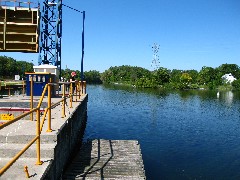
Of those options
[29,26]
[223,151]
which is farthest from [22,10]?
[223,151]

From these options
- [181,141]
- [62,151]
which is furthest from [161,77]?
[62,151]

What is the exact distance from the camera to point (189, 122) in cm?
3098

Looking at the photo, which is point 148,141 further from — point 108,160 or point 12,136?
point 12,136

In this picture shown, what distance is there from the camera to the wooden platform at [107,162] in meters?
10.2

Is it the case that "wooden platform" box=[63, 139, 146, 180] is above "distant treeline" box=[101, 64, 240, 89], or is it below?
below

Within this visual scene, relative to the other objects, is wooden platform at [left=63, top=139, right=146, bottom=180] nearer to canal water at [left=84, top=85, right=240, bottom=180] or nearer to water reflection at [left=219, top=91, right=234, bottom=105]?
canal water at [left=84, top=85, right=240, bottom=180]

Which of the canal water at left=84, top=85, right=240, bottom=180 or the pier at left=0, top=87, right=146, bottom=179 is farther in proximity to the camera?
the canal water at left=84, top=85, right=240, bottom=180

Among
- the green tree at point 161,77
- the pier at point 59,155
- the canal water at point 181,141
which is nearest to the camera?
the pier at point 59,155

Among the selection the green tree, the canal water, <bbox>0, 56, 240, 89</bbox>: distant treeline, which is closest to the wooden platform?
the canal water

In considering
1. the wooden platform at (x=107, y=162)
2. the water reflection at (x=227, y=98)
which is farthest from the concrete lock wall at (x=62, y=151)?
the water reflection at (x=227, y=98)

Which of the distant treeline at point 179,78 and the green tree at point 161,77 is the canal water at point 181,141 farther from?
the green tree at point 161,77

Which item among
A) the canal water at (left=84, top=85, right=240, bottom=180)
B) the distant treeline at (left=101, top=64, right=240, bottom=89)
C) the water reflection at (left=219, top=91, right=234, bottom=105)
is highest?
the distant treeline at (left=101, top=64, right=240, bottom=89)

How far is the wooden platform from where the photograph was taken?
33.4ft

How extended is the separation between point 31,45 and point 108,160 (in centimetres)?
648
